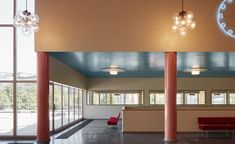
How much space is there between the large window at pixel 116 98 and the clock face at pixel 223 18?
928 centimetres

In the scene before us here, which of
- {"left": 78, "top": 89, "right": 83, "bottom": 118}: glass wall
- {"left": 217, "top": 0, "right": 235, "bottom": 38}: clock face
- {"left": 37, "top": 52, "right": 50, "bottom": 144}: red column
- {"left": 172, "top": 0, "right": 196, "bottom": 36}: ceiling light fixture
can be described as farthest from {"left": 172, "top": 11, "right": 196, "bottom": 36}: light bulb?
{"left": 78, "top": 89, "right": 83, "bottom": 118}: glass wall

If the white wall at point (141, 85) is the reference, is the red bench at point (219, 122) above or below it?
below

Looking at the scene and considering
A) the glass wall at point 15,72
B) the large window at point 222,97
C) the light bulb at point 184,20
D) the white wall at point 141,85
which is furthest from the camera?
the large window at point 222,97

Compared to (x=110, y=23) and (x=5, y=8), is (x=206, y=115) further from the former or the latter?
(x=5, y=8)

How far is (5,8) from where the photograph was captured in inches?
383

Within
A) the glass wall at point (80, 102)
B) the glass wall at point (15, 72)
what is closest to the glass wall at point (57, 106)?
the glass wall at point (15, 72)

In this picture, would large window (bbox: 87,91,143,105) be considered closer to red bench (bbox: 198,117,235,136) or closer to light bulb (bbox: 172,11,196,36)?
red bench (bbox: 198,117,235,136)

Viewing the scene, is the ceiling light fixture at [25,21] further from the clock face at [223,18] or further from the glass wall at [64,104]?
the clock face at [223,18]

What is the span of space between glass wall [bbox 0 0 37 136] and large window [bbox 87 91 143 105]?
8.42 meters

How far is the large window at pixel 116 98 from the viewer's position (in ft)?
→ 58.8

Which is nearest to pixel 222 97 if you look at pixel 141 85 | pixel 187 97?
pixel 187 97

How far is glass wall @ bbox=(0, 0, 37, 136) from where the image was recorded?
31.9 ft

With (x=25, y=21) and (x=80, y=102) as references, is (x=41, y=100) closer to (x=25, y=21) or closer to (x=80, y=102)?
(x=25, y=21)

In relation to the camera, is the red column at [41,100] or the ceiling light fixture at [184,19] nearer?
the ceiling light fixture at [184,19]
